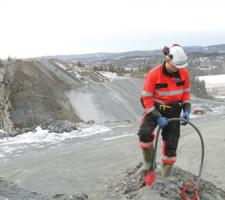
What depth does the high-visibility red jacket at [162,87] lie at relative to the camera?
6406 millimetres

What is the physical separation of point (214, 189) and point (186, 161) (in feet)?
10.8

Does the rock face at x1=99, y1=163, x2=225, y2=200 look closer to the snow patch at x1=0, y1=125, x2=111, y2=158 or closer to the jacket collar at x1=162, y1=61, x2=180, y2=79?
the jacket collar at x1=162, y1=61, x2=180, y2=79

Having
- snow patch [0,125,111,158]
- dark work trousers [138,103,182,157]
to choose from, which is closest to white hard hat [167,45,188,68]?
dark work trousers [138,103,182,157]

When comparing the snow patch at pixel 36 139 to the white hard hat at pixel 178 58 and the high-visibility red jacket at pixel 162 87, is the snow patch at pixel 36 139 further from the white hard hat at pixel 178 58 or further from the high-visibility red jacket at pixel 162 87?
the white hard hat at pixel 178 58

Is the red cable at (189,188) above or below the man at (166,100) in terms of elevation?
below

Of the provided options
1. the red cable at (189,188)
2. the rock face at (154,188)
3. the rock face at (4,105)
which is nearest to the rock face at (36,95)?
the rock face at (4,105)

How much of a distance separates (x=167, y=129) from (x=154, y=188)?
84cm

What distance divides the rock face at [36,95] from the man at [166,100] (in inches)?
446

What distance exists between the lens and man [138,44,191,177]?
6.37 metres

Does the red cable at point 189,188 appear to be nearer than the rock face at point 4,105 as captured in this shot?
Yes

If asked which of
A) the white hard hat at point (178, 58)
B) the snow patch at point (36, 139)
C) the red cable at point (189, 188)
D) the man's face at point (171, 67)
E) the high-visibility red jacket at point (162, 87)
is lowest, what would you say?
the snow patch at point (36, 139)

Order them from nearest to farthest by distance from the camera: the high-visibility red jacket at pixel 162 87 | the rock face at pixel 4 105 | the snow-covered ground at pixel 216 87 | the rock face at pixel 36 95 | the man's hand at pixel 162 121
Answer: the man's hand at pixel 162 121, the high-visibility red jacket at pixel 162 87, the rock face at pixel 4 105, the rock face at pixel 36 95, the snow-covered ground at pixel 216 87

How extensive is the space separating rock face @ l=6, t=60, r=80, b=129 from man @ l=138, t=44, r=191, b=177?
11.3m

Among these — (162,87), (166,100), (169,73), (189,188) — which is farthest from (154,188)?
(169,73)
